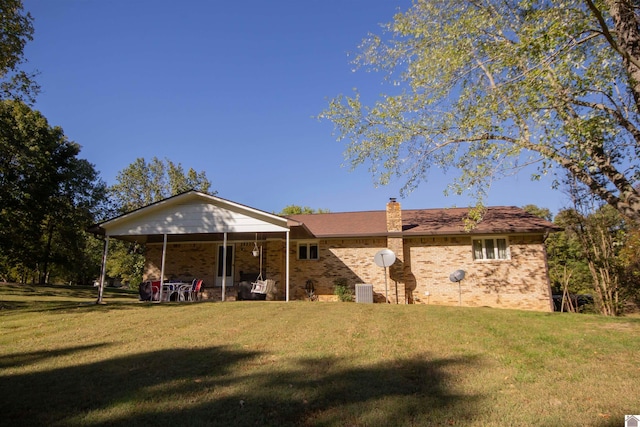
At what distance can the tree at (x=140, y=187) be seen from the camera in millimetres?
33000

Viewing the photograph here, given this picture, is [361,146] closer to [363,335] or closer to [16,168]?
[363,335]

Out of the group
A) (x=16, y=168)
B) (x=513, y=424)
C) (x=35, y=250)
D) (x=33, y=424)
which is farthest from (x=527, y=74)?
(x=35, y=250)

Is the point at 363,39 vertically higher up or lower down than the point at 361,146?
higher up

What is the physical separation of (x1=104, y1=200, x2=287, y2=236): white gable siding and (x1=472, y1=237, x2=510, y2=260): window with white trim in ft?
27.1

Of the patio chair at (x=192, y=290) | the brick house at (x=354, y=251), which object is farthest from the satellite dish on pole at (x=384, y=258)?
the patio chair at (x=192, y=290)

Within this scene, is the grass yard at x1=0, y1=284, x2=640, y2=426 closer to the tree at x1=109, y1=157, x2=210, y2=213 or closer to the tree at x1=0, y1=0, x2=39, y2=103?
the tree at x1=0, y1=0, x2=39, y2=103

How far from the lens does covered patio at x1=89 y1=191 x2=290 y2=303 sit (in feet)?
47.2

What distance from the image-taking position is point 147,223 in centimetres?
1466

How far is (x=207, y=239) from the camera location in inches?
710

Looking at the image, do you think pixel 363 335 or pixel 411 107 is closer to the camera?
pixel 363 335

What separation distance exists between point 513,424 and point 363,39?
13345 millimetres

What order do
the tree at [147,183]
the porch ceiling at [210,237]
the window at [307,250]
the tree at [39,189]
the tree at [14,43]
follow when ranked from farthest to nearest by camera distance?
1. the tree at [147,183]
2. the tree at [39,189]
3. the window at [307,250]
4. the porch ceiling at [210,237]
5. the tree at [14,43]

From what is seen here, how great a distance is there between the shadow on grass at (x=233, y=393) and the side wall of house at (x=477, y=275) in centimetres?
1068

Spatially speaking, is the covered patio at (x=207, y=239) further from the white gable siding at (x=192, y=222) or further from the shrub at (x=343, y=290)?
the shrub at (x=343, y=290)
